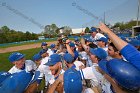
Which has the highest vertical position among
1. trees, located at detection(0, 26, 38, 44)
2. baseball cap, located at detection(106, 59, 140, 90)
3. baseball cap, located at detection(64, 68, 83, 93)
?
baseball cap, located at detection(106, 59, 140, 90)

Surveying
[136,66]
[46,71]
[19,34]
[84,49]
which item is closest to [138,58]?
[136,66]

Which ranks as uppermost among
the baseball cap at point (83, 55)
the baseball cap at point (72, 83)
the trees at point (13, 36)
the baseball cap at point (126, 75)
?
the baseball cap at point (126, 75)

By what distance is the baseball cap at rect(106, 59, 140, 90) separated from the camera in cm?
263

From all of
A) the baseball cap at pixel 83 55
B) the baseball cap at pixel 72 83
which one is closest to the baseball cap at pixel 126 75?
the baseball cap at pixel 72 83

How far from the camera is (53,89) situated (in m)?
3.30

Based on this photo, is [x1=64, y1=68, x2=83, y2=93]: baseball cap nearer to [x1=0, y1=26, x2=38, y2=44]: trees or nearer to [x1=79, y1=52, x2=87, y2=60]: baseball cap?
[x1=79, y1=52, x2=87, y2=60]: baseball cap

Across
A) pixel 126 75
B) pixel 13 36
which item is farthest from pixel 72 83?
pixel 13 36

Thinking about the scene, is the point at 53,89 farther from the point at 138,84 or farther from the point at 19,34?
the point at 19,34

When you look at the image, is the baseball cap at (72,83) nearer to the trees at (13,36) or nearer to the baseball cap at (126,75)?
the baseball cap at (126,75)

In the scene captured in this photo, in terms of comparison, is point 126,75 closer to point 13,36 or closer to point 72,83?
point 72,83

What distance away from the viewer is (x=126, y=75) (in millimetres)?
2627

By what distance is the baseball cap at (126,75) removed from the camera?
8.64ft

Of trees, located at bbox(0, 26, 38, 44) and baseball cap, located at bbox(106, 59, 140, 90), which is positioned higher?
baseball cap, located at bbox(106, 59, 140, 90)

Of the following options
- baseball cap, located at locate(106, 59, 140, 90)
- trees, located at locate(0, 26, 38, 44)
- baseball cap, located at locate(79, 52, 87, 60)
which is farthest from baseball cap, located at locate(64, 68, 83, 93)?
trees, located at locate(0, 26, 38, 44)
